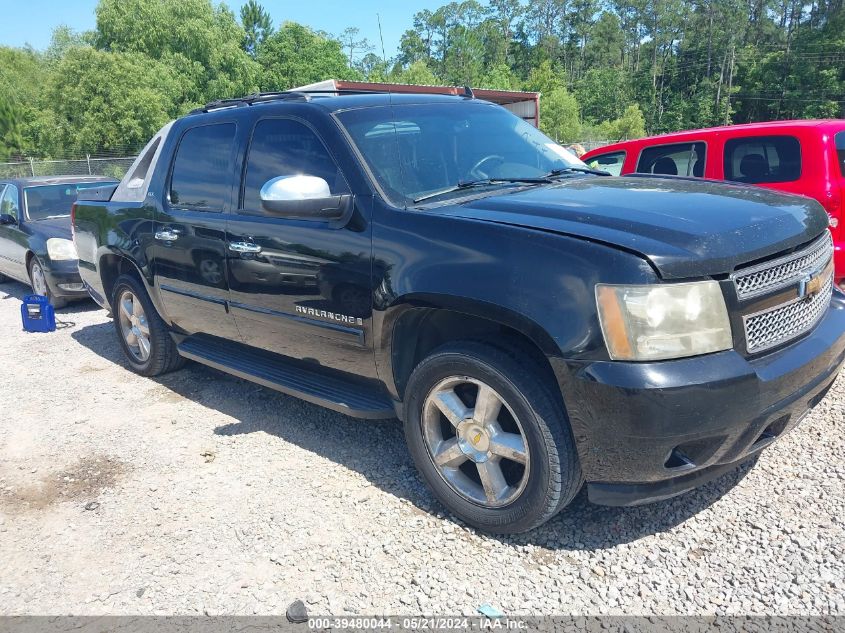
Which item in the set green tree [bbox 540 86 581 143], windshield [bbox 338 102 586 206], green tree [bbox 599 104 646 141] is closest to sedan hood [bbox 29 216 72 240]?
windshield [bbox 338 102 586 206]

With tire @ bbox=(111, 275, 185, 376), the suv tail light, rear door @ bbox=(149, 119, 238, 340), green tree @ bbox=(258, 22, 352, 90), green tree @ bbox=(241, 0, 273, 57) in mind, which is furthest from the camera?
green tree @ bbox=(241, 0, 273, 57)

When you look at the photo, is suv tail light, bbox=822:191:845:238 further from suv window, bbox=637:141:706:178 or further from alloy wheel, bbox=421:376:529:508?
alloy wheel, bbox=421:376:529:508

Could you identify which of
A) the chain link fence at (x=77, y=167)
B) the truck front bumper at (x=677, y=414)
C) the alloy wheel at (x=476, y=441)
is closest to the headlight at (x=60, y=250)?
the alloy wheel at (x=476, y=441)

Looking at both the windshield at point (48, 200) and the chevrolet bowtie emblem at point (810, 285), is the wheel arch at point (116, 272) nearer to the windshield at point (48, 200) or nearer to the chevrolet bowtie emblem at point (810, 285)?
the chevrolet bowtie emblem at point (810, 285)

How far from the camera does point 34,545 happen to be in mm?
3121

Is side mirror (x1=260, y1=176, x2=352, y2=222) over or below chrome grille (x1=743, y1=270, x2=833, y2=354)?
over

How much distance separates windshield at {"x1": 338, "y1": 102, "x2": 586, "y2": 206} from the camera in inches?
130

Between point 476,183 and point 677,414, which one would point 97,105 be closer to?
point 476,183

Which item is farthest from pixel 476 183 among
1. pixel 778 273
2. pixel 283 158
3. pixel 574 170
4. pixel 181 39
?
pixel 181 39

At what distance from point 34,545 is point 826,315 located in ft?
12.5

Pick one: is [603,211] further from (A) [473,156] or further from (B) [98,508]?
(B) [98,508]

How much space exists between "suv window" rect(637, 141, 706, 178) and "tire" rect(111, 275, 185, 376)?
16.3ft

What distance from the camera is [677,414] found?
2.31m

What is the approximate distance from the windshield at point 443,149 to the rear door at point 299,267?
0.72 ft
